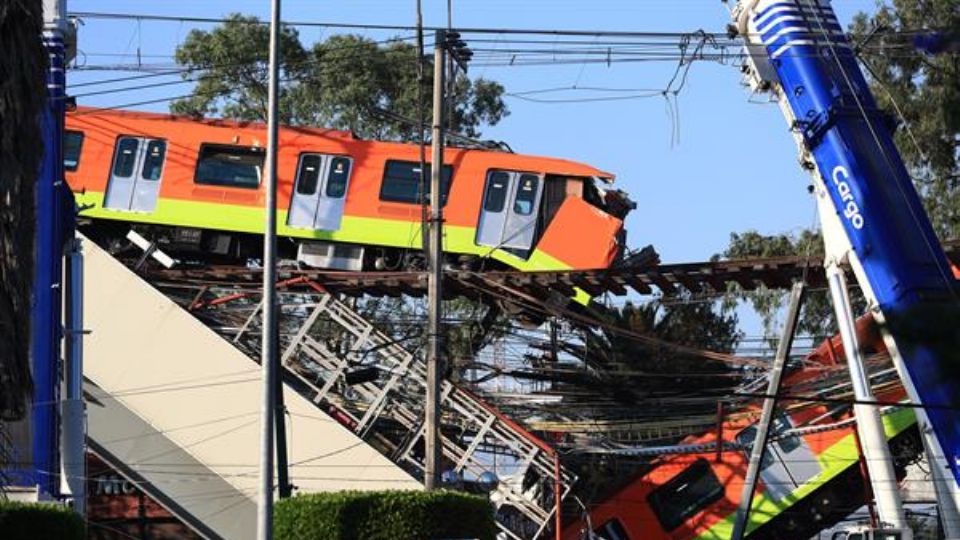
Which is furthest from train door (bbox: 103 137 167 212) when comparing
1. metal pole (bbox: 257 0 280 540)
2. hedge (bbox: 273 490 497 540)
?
hedge (bbox: 273 490 497 540)

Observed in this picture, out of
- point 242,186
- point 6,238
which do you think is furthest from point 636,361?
point 6,238

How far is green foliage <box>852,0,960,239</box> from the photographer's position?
40.4 m

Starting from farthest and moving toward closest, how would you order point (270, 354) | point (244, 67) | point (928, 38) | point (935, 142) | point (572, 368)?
1. point (244, 67)
2. point (935, 142)
3. point (572, 368)
4. point (270, 354)
5. point (928, 38)

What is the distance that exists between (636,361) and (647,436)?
2656mm

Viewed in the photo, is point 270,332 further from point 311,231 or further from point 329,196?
point 329,196

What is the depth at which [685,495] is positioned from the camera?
103 ft

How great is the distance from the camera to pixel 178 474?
29.8m

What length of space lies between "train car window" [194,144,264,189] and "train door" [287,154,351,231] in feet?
3.26

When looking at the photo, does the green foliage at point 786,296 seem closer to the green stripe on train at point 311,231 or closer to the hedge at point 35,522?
the green stripe on train at point 311,231

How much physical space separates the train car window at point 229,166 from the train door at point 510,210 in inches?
193

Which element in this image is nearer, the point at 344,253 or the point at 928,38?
the point at 928,38

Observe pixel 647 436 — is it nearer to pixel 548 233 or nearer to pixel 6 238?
pixel 548 233

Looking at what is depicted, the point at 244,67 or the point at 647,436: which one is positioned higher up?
the point at 244,67

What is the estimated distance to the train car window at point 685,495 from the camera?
31078mm
